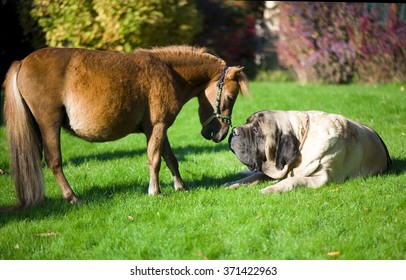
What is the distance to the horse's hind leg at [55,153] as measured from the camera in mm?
5043

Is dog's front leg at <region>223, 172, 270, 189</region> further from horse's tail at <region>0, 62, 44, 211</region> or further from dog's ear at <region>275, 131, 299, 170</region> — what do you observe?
horse's tail at <region>0, 62, 44, 211</region>

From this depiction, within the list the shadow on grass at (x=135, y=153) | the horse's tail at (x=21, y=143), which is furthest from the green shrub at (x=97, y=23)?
the horse's tail at (x=21, y=143)

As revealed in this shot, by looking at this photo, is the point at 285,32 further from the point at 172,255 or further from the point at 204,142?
the point at 172,255

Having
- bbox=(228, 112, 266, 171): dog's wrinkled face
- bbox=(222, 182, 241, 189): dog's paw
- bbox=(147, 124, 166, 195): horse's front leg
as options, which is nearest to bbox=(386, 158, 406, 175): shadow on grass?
bbox=(228, 112, 266, 171): dog's wrinkled face

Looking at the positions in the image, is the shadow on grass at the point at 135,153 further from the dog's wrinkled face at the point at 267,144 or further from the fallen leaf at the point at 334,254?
the fallen leaf at the point at 334,254

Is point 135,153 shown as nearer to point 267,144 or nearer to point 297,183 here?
point 267,144

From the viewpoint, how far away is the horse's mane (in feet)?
18.4

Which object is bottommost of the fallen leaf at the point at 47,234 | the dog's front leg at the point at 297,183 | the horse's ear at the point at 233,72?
the dog's front leg at the point at 297,183

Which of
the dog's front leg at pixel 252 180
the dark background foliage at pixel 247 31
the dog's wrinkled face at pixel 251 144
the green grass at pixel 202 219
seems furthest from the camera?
the dark background foliage at pixel 247 31

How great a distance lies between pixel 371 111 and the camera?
30.3 ft

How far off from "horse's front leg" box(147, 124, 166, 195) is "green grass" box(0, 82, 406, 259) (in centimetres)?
14

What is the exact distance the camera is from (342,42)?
13117 mm

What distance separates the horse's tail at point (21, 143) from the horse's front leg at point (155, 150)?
3.59 ft

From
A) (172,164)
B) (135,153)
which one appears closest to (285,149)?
(172,164)
